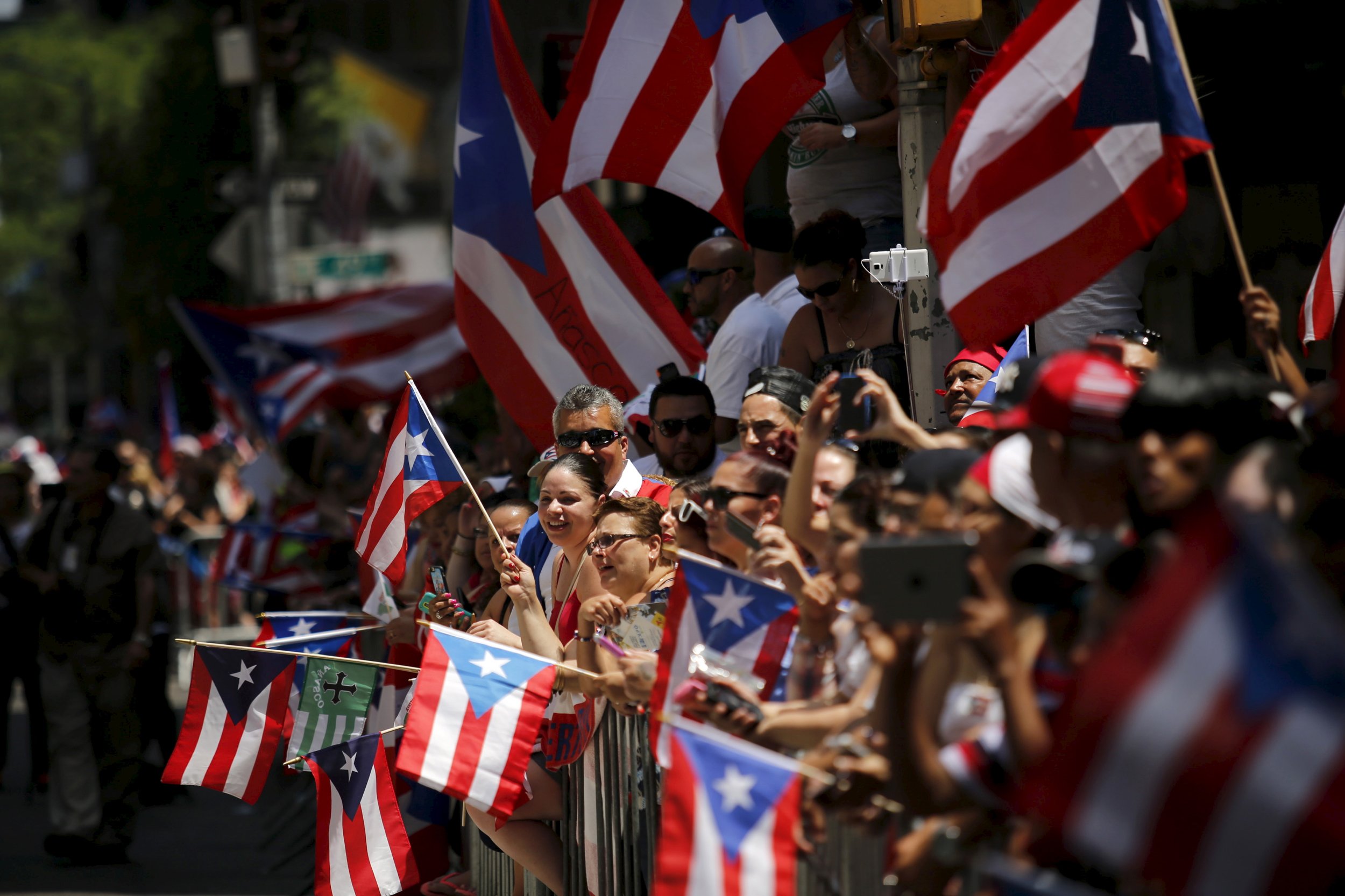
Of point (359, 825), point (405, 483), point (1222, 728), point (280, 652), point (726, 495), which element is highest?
point (1222, 728)

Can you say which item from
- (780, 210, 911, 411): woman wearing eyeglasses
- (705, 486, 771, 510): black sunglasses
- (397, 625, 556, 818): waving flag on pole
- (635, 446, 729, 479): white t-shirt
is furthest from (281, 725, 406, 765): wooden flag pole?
(705, 486, 771, 510): black sunglasses

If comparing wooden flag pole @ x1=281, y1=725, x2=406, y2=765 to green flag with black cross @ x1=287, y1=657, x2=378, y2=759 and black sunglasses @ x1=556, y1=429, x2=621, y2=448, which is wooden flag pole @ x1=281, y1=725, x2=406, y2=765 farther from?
black sunglasses @ x1=556, y1=429, x2=621, y2=448

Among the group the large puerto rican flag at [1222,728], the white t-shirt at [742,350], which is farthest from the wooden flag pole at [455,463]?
the large puerto rican flag at [1222,728]

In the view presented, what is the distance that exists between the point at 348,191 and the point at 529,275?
2241 centimetres

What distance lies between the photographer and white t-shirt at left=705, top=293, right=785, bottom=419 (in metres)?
7.26

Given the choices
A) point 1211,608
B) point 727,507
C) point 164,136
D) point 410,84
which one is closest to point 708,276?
point 727,507

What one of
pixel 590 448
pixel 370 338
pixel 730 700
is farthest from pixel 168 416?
pixel 730 700

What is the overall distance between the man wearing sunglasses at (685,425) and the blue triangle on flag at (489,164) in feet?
6.05

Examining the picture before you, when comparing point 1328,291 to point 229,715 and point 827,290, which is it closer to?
point 827,290

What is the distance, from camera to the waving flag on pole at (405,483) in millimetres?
6766

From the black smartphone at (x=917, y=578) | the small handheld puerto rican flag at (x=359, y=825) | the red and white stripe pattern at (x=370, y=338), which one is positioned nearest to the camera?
the black smartphone at (x=917, y=578)

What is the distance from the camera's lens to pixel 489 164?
8.56 m

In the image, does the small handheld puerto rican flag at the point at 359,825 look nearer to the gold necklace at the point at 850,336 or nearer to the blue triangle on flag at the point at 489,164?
the gold necklace at the point at 850,336

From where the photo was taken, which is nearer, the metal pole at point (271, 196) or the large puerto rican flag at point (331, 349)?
the large puerto rican flag at point (331, 349)
